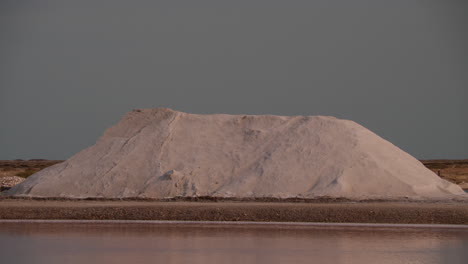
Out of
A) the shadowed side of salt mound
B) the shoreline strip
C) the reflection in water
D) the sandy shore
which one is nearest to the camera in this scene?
the reflection in water

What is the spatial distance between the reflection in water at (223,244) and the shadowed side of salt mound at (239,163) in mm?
8816

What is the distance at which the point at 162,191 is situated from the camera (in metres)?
28.4

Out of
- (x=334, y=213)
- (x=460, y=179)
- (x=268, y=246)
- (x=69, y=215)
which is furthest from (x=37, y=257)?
(x=460, y=179)

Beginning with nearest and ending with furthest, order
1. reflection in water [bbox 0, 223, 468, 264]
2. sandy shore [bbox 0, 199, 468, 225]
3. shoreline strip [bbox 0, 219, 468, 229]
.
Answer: reflection in water [bbox 0, 223, 468, 264] < shoreline strip [bbox 0, 219, 468, 229] < sandy shore [bbox 0, 199, 468, 225]

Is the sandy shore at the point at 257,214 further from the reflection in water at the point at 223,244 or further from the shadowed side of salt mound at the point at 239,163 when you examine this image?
the shadowed side of salt mound at the point at 239,163

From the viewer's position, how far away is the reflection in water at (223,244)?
1366 cm

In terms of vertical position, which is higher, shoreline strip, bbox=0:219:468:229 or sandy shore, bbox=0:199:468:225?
sandy shore, bbox=0:199:468:225

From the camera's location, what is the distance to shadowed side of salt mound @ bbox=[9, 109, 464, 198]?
28344 millimetres

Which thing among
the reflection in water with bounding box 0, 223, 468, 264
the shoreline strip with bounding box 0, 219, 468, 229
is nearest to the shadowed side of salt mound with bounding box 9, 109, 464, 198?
the shoreline strip with bounding box 0, 219, 468, 229

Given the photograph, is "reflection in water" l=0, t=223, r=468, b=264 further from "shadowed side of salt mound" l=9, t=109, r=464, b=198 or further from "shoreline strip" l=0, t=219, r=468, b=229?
"shadowed side of salt mound" l=9, t=109, r=464, b=198

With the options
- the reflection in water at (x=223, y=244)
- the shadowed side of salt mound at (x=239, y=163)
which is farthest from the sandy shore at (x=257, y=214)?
the shadowed side of salt mound at (x=239, y=163)

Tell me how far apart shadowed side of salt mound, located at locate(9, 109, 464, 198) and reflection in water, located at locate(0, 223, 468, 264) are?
882 centimetres

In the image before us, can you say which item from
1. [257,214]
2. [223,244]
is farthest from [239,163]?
[223,244]

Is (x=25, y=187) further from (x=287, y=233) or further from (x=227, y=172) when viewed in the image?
(x=287, y=233)
